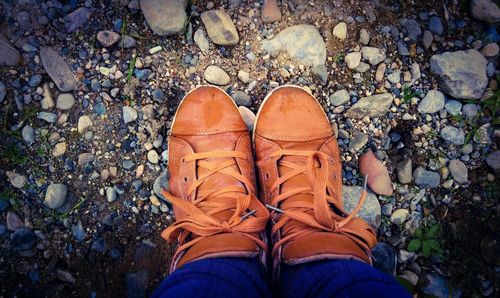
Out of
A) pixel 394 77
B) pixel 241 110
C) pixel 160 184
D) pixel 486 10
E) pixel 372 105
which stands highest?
pixel 486 10

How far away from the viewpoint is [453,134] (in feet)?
7.32

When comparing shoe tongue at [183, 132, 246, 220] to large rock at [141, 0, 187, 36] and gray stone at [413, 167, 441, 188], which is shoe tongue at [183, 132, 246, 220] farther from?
gray stone at [413, 167, 441, 188]

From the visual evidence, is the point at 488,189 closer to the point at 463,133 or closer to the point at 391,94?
the point at 463,133

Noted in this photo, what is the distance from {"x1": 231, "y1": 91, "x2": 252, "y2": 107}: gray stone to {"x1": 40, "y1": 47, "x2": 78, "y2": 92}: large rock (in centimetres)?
89

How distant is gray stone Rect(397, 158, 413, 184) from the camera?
2.21 m

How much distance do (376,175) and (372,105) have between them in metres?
0.39

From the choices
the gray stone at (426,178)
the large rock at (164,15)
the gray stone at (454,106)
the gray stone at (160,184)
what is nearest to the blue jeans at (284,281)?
the gray stone at (160,184)

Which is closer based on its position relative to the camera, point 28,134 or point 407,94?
point 28,134

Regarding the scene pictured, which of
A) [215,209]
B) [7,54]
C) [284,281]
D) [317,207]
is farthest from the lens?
[7,54]

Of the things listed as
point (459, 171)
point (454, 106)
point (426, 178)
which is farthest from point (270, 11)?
point (459, 171)

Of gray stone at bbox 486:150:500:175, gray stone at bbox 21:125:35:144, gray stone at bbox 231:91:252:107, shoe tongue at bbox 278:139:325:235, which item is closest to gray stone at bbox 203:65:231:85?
gray stone at bbox 231:91:252:107

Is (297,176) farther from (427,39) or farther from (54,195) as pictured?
(54,195)

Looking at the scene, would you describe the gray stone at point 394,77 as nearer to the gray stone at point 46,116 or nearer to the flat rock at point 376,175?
the flat rock at point 376,175

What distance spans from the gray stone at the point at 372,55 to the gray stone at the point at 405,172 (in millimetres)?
585
